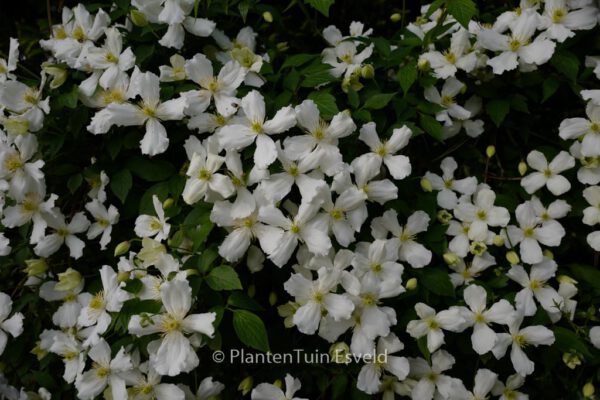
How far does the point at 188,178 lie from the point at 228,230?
20 cm

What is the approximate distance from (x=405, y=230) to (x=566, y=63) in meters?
Result: 0.60

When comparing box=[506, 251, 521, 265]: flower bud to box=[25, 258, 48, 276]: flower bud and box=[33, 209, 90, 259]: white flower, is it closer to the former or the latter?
box=[33, 209, 90, 259]: white flower

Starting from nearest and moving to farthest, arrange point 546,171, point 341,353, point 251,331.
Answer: point 251,331 < point 341,353 < point 546,171

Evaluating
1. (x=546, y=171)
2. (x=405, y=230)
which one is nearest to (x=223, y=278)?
(x=405, y=230)

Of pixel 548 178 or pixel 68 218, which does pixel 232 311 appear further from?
pixel 548 178

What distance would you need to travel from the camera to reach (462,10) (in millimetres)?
1313

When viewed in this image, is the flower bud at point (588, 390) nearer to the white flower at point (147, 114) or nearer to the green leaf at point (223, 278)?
the green leaf at point (223, 278)

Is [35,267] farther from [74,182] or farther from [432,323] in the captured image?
[432,323]

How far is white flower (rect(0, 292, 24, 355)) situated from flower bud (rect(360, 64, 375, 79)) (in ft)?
3.50

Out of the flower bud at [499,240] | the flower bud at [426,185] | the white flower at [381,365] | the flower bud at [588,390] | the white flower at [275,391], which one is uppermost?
the flower bud at [426,185]

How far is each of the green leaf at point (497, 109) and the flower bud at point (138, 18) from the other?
3.01 feet

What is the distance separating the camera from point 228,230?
49.1 inches

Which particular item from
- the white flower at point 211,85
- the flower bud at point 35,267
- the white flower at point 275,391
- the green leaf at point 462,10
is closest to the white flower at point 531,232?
the green leaf at point 462,10

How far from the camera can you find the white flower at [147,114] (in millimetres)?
1301
